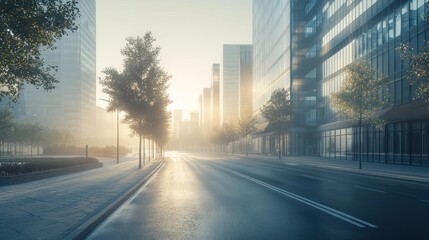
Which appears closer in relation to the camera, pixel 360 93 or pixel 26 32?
pixel 26 32

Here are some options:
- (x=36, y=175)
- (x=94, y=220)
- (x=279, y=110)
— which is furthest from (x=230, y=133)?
(x=94, y=220)

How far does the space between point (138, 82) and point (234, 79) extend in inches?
5273

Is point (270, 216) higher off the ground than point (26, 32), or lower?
lower

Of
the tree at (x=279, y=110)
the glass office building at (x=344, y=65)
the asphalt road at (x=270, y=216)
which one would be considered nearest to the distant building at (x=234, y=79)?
the glass office building at (x=344, y=65)

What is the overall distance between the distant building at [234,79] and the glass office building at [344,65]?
185 feet

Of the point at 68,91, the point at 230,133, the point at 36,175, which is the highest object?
the point at 68,91

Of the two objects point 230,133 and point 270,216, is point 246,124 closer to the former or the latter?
point 230,133

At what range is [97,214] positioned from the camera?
1007 cm

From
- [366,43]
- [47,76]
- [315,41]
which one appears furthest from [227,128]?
[47,76]

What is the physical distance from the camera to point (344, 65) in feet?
174

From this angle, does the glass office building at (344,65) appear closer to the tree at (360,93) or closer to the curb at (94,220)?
the tree at (360,93)

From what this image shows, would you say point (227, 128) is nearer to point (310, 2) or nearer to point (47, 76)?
point (310, 2)

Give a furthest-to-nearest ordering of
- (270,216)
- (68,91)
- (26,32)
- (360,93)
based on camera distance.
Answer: (68,91) → (360,93) → (26,32) → (270,216)

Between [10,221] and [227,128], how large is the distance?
9620 centimetres
